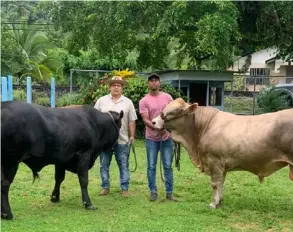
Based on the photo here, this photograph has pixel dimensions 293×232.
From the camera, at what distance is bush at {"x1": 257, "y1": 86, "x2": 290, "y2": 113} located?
1514 cm

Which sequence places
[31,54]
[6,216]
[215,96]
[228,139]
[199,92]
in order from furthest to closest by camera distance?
[31,54] → [215,96] → [199,92] → [228,139] → [6,216]

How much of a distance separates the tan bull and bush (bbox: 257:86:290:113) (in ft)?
26.7

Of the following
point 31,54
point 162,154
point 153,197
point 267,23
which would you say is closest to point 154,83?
point 162,154

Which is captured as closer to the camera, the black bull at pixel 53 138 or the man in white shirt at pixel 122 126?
the black bull at pixel 53 138

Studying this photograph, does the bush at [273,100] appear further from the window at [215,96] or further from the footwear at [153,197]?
the footwear at [153,197]

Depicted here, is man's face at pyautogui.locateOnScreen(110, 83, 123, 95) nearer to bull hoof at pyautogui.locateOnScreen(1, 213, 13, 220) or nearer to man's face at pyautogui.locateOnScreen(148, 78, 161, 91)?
man's face at pyautogui.locateOnScreen(148, 78, 161, 91)

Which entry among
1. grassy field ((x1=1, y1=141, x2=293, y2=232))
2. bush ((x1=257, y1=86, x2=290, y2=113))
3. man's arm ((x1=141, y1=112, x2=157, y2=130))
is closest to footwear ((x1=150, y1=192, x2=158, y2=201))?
grassy field ((x1=1, y1=141, x2=293, y2=232))

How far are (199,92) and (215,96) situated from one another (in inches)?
26.4

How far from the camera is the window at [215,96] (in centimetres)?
1780

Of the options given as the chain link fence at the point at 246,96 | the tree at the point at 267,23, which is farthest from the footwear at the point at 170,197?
the chain link fence at the point at 246,96

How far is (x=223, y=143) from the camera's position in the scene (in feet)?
23.4

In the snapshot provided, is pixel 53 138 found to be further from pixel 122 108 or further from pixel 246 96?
pixel 246 96

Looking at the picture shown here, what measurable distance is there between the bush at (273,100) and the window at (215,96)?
7.06 ft

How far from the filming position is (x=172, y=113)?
740 centimetres
